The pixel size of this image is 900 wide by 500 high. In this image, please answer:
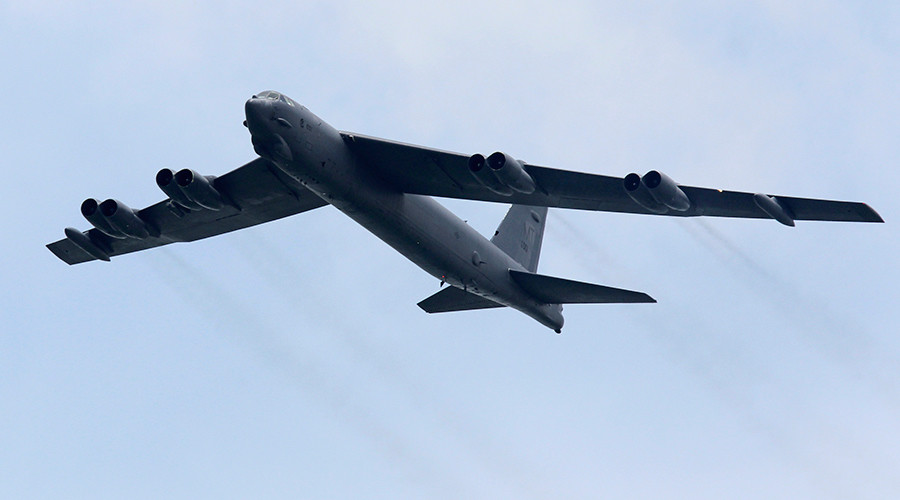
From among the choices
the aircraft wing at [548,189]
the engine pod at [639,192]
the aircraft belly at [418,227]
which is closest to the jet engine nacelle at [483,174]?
the aircraft wing at [548,189]

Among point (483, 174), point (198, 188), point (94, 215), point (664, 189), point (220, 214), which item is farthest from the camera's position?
point (220, 214)

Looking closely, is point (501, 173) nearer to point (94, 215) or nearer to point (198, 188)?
point (198, 188)

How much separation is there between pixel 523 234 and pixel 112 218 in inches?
590

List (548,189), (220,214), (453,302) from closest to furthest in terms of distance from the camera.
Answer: (548,189)
(220,214)
(453,302)

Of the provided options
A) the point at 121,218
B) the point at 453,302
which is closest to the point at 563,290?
the point at 453,302

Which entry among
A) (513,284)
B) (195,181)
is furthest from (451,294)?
(195,181)

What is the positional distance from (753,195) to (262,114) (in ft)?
45.1

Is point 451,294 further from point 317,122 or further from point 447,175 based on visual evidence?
point 317,122

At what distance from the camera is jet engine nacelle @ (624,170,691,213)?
109 ft

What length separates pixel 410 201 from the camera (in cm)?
3747

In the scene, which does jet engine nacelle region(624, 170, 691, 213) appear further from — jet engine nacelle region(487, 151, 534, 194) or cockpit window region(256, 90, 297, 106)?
cockpit window region(256, 90, 297, 106)

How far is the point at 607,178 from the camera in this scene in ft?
117

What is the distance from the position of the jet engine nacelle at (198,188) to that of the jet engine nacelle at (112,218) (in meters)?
3.24

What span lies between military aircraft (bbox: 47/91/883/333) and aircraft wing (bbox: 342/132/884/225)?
4cm
